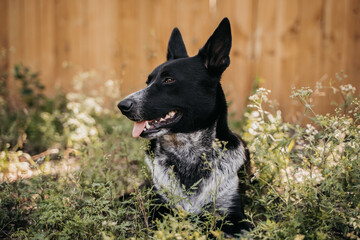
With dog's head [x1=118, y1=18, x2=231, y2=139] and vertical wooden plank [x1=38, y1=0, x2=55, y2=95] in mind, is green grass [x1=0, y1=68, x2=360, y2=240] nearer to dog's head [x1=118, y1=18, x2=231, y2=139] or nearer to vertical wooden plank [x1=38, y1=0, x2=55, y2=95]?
dog's head [x1=118, y1=18, x2=231, y2=139]

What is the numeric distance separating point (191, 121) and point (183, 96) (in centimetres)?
19

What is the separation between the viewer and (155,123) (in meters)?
2.30

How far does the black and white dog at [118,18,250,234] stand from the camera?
2.23 m

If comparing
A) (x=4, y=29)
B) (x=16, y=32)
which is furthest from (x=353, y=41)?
(x=4, y=29)

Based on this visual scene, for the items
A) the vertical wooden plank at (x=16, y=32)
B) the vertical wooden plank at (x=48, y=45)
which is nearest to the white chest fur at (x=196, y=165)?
the vertical wooden plank at (x=48, y=45)

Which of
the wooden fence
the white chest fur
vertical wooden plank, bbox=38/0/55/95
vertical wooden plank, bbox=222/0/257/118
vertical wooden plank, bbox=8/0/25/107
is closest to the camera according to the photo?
the white chest fur

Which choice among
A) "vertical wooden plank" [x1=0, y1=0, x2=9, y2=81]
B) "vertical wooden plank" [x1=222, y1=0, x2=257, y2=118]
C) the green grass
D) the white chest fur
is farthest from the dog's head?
"vertical wooden plank" [x1=0, y1=0, x2=9, y2=81]

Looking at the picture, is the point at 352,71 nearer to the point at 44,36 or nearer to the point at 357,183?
the point at 357,183

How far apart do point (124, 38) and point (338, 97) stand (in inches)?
126

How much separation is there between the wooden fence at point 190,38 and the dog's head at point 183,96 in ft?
3.22

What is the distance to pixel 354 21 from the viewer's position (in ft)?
12.8

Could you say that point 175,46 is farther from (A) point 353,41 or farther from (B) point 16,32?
(B) point 16,32

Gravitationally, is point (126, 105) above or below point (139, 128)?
above

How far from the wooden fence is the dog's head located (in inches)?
38.7
